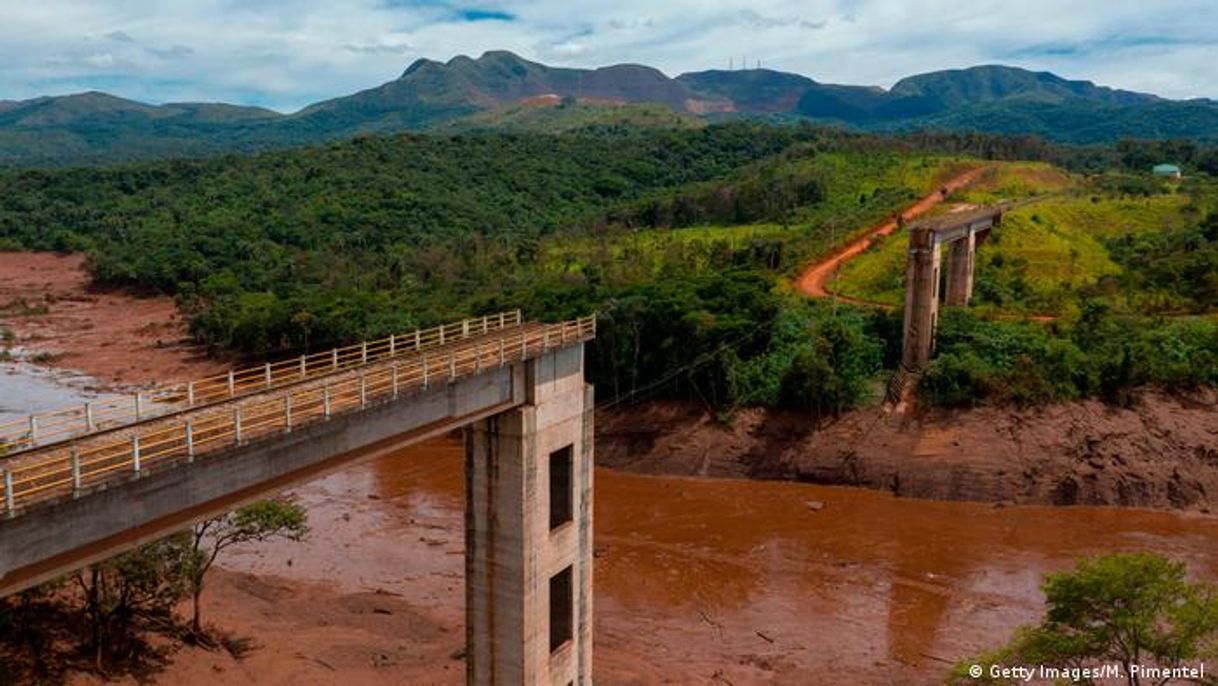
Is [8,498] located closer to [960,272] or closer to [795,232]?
[960,272]

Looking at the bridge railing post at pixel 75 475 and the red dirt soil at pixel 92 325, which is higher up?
the bridge railing post at pixel 75 475

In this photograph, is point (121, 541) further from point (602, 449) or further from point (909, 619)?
point (602, 449)

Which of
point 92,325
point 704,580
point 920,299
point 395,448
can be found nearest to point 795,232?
point 920,299

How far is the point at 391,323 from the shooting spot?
223 feet

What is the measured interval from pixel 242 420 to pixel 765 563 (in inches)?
1071

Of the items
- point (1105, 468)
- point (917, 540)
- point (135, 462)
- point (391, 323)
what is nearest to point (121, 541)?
point (135, 462)

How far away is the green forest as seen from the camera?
52281 mm

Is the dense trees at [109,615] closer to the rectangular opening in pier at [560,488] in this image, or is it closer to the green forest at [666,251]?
the rectangular opening in pier at [560,488]

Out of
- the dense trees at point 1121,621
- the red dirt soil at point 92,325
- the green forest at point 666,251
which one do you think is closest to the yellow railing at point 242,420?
the dense trees at point 1121,621

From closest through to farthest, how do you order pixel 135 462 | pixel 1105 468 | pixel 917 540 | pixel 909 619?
pixel 135 462 → pixel 909 619 → pixel 917 540 → pixel 1105 468

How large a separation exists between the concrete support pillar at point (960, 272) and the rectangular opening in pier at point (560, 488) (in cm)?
4156

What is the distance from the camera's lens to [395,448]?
2133cm

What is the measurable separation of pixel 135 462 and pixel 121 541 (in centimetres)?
145

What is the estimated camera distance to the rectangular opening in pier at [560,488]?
83.4 feet
